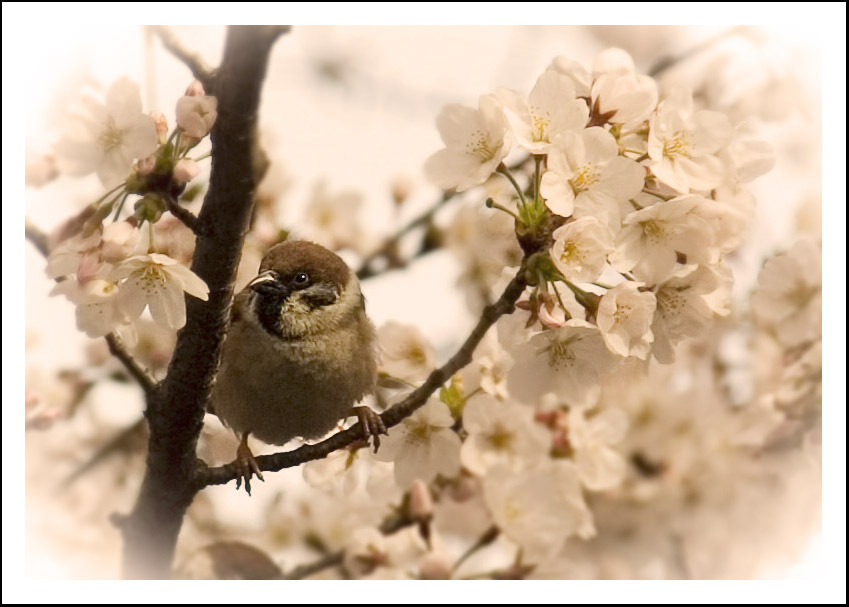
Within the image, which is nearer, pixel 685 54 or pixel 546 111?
pixel 546 111

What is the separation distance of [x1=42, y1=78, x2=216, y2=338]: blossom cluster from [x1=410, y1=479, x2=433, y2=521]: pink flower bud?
53 centimetres

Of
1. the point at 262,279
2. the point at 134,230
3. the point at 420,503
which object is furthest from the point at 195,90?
the point at 420,503

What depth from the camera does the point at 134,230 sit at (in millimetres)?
939

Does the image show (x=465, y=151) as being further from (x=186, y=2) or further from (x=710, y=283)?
(x=186, y=2)

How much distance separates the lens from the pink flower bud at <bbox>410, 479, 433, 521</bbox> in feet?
→ 4.48

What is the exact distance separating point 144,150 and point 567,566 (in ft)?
2.76

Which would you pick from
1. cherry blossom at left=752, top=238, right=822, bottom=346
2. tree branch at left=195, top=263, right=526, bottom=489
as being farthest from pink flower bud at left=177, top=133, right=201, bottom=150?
cherry blossom at left=752, top=238, right=822, bottom=346

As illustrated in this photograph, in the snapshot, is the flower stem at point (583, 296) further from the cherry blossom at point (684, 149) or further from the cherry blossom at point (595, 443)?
the cherry blossom at point (595, 443)

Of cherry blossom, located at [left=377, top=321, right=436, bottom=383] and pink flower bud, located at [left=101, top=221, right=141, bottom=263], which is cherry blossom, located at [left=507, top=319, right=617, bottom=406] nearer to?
cherry blossom, located at [left=377, top=321, right=436, bottom=383]

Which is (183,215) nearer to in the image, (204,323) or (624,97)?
(204,323)

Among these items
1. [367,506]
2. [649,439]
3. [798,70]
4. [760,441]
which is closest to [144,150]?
[367,506]

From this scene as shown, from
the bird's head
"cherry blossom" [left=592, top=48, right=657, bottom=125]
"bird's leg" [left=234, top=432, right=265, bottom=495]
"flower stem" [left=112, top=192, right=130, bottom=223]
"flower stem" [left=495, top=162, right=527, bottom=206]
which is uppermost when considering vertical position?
"cherry blossom" [left=592, top=48, right=657, bottom=125]

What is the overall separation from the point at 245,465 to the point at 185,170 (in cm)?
39

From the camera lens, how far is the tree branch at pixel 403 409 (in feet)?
3.07
